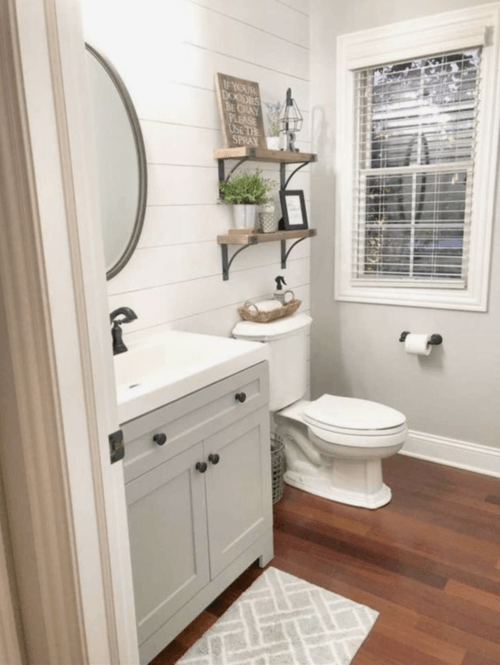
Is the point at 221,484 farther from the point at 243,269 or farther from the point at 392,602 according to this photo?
the point at 243,269

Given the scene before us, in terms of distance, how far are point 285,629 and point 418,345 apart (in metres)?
1.57

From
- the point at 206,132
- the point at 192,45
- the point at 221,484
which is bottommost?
the point at 221,484

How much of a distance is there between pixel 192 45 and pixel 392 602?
231cm

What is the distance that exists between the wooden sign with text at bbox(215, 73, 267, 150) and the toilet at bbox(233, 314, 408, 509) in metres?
0.84

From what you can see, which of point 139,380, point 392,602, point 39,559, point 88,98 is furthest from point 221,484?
point 88,98

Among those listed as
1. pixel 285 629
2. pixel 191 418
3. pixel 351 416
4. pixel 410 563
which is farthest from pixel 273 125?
pixel 285 629

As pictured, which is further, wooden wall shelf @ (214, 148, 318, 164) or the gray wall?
the gray wall

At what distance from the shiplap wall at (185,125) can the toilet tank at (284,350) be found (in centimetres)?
17

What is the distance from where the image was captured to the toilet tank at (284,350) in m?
2.51

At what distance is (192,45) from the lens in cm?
225

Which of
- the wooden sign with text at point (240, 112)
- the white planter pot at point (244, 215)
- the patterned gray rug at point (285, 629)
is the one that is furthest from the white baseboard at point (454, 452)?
the wooden sign with text at point (240, 112)

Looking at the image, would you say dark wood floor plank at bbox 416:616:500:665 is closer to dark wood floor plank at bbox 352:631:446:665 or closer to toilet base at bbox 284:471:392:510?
dark wood floor plank at bbox 352:631:446:665

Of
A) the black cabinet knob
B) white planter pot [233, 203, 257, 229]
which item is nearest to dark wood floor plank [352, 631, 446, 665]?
the black cabinet knob

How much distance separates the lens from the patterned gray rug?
1.76m
